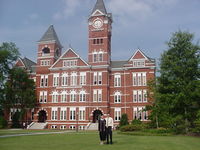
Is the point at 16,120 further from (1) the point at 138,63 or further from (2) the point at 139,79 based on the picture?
(1) the point at 138,63

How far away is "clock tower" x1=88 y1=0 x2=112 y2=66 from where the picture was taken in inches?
1971

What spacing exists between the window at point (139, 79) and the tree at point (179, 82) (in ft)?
62.0

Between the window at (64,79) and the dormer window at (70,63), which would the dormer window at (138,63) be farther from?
the window at (64,79)

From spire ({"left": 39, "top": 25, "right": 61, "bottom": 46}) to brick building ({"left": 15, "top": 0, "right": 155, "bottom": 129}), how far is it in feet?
10.2

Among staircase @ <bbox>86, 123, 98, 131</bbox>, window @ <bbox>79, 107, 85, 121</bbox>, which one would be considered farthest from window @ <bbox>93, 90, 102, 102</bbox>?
staircase @ <bbox>86, 123, 98, 131</bbox>

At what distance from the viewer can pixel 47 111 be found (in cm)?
5078

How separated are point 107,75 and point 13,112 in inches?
865

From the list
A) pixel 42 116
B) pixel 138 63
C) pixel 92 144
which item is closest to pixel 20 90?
pixel 42 116

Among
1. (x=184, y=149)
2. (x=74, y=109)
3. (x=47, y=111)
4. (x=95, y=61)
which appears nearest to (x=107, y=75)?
(x=95, y=61)

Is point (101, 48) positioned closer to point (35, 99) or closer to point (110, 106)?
point (110, 106)

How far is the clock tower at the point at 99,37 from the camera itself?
50069 mm

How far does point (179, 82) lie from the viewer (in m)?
27.3

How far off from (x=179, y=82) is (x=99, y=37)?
2686 cm

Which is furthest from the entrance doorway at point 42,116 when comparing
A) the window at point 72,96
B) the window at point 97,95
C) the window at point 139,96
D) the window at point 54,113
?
the window at point 139,96
